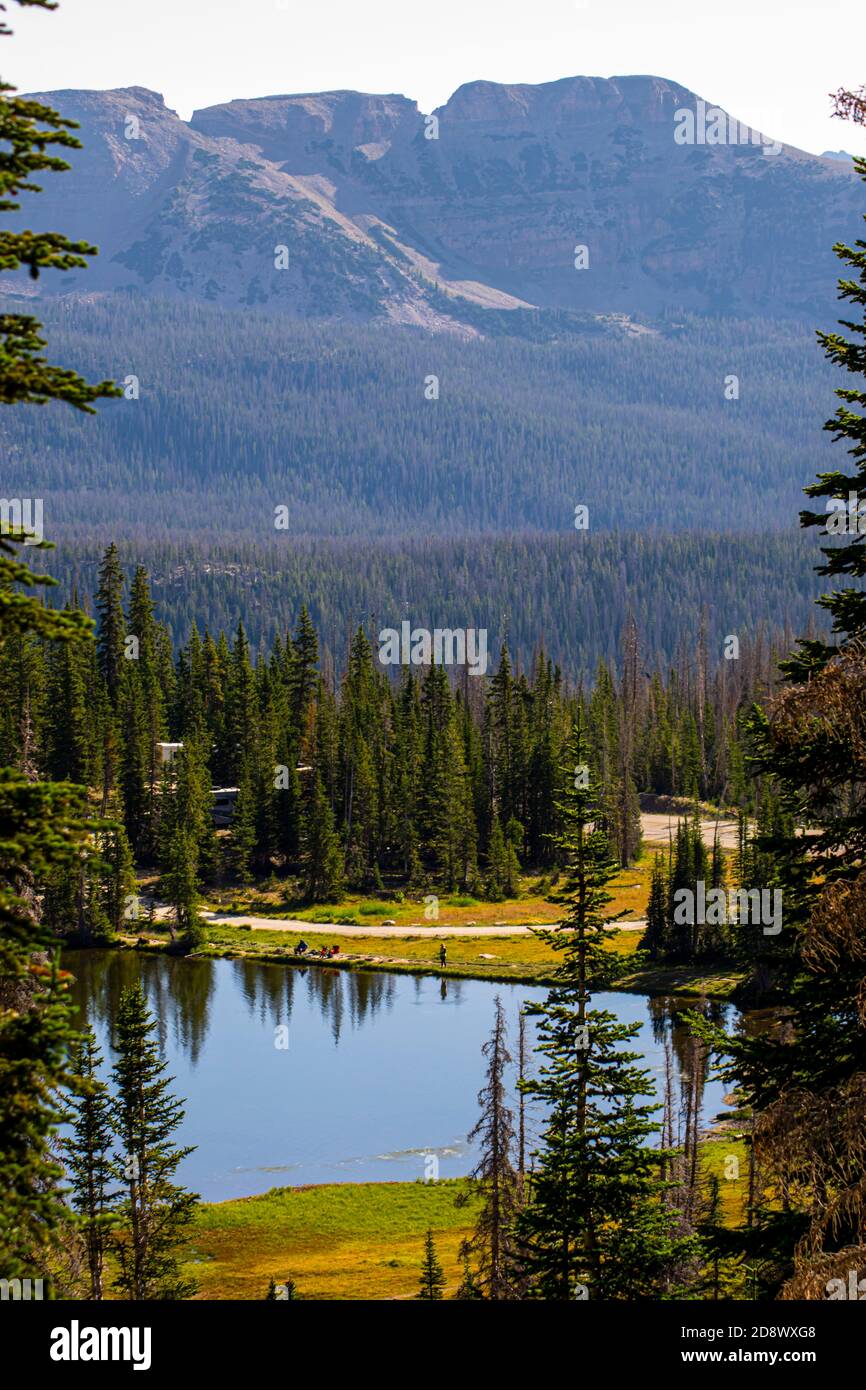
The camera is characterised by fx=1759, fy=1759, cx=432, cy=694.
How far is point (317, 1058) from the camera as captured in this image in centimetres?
7306

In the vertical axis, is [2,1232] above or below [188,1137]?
above

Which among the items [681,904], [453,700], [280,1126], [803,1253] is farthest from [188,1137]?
[453,700]

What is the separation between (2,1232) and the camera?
13.6m

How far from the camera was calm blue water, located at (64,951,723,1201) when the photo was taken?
60375mm

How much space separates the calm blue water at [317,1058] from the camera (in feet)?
198

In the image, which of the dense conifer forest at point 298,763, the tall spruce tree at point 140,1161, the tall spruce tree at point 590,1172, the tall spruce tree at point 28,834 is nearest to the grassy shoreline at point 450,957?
the dense conifer forest at point 298,763

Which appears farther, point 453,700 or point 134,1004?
point 453,700

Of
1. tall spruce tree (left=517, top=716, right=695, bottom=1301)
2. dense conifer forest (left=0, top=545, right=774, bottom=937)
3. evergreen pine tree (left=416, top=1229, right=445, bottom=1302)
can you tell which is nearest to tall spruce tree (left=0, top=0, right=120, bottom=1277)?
tall spruce tree (left=517, top=716, right=695, bottom=1301)

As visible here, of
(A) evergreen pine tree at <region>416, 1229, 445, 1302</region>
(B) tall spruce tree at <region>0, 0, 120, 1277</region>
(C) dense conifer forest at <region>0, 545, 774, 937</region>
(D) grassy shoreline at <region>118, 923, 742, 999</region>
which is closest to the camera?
(B) tall spruce tree at <region>0, 0, 120, 1277</region>

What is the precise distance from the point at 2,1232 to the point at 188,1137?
163 ft

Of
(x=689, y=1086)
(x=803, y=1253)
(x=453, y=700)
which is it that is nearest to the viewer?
(x=803, y=1253)

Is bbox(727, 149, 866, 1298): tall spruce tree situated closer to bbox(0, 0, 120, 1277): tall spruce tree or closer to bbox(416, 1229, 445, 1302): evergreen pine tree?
bbox(0, 0, 120, 1277): tall spruce tree

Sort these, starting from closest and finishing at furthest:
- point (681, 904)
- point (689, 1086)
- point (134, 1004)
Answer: point (134, 1004) → point (689, 1086) → point (681, 904)
